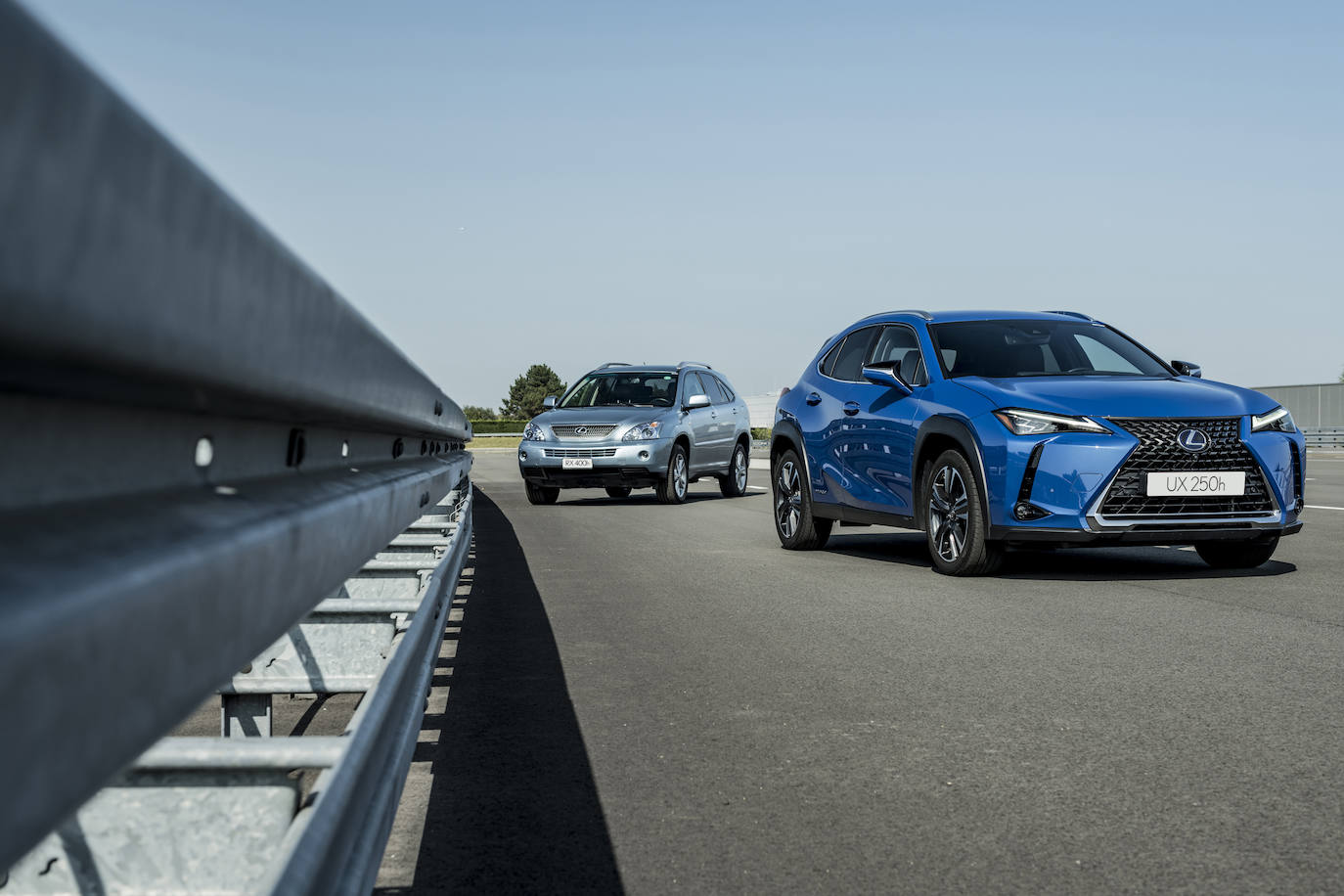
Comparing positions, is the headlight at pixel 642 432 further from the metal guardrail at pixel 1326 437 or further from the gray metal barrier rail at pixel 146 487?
the metal guardrail at pixel 1326 437

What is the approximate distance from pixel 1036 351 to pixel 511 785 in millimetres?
6775

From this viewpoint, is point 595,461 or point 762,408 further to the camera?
point 762,408

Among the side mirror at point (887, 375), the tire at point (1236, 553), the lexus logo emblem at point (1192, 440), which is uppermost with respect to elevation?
the side mirror at point (887, 375)

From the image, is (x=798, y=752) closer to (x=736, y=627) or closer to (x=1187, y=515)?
(x=736, y=627)

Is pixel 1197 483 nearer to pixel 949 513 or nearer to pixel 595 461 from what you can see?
pixel 949 513

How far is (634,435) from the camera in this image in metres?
17.4

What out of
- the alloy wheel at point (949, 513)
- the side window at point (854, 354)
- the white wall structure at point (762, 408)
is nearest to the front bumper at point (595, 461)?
Result: the side window at point (854, 354)

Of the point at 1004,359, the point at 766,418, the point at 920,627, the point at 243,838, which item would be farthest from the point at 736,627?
the point at 766,418

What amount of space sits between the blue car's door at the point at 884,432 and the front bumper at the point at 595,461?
270 inches

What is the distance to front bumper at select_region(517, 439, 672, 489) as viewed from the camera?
17.2 m

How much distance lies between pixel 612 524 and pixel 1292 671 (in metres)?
9.07

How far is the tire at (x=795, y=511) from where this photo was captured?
1092cm

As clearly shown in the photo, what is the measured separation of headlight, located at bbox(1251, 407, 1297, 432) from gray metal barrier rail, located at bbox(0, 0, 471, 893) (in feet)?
23.1

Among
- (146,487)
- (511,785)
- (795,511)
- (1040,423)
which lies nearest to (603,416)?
(795,511)
